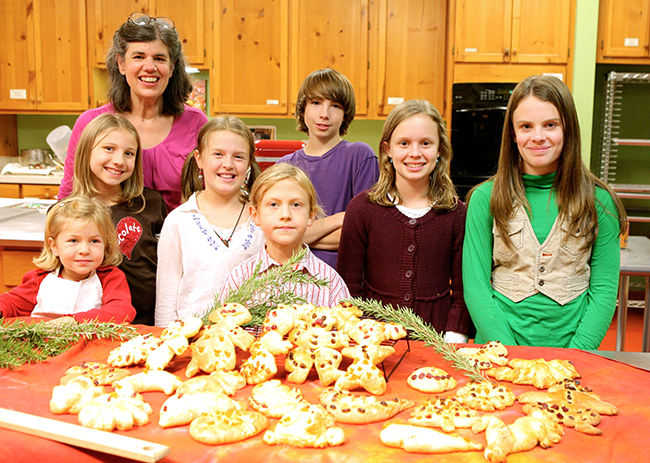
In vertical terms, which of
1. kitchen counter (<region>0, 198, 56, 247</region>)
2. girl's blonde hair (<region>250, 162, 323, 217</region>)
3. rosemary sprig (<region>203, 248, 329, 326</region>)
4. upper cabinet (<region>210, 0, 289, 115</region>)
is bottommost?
kitchen counter (<region>0, 198, 56, 247</region>)

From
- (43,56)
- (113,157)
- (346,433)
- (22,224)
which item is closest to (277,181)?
(113,157)

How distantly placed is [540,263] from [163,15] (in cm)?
456

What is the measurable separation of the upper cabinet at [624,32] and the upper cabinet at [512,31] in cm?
32

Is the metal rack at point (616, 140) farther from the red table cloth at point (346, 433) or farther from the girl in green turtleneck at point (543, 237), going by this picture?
the red table cloth at point (346, 433)

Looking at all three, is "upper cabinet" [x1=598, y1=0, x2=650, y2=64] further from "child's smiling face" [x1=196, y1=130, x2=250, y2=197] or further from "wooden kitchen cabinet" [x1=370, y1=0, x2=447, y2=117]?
"child's smiling face" [x1=196, y1=130, x2=250, y2=197]

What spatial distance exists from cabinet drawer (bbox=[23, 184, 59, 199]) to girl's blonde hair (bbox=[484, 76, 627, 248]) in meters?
4.42

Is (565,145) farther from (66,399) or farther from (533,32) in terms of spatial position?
(533,32)

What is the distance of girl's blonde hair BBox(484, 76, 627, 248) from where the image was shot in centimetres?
168

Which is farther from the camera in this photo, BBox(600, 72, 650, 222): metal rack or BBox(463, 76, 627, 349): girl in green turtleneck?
BBox(600, 72, 650, 222): metal rack

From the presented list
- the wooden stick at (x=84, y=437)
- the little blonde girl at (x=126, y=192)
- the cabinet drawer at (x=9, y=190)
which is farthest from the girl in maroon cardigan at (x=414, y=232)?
the cabinet drawer at (x=9, y=190)

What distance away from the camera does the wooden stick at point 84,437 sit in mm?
671

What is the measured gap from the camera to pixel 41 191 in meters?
5.05

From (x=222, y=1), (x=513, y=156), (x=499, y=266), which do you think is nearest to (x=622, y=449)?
(x=499, y=266)

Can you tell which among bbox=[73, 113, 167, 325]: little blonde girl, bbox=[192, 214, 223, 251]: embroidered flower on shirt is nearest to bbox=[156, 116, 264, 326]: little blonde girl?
bbox=[192, 214, 223, 251]: embroidered flower on shirt
